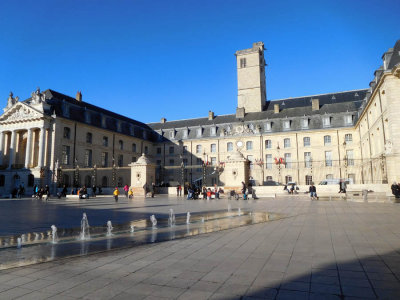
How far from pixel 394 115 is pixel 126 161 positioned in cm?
3912

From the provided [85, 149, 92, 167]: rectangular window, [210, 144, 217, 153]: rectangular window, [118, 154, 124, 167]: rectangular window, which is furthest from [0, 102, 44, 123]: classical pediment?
[210, 144, 217, 153]: rectangular window

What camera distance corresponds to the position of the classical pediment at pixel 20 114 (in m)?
37.6

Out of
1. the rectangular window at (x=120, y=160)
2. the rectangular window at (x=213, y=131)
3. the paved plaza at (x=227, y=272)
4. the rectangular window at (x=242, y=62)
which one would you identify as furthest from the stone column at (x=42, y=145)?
the rectangular window at (x=242, y=62)

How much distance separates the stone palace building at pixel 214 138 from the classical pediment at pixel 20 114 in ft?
0.45

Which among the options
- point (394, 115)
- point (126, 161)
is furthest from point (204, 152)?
point (394, 115)

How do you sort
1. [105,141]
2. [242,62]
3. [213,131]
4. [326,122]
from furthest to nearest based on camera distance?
[242,62] → [213,131] → [105,141] → [326,122]

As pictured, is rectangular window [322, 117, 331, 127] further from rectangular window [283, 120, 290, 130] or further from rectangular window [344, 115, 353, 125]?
rectangular window [283, 120, 290, 130]

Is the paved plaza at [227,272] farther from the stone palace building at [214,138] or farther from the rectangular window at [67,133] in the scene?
the rectangular window at [67,133]

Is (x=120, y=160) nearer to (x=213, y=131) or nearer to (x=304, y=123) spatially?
(x=213, y=131)

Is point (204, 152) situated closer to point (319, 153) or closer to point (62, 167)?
point (319, 153)

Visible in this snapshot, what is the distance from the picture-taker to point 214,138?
1967 inches

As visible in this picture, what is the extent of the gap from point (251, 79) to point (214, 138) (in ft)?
48.1

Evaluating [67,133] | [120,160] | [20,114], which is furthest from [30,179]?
[120,160]

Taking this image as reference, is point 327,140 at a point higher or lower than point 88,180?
higher
